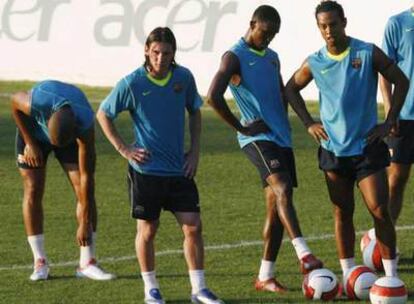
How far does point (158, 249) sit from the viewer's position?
12734mm

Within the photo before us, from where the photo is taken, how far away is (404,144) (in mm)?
12008

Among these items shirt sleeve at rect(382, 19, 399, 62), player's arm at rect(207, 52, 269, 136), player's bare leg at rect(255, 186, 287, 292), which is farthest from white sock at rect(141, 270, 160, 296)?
shirt sleeve at rect(382, 19, 399, 62)

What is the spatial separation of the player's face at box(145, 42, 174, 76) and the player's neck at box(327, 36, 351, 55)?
116cm

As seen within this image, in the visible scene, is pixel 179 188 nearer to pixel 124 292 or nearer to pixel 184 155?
pixel 184 155

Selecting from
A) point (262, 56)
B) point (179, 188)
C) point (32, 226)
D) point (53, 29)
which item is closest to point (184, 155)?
point (179, 188)

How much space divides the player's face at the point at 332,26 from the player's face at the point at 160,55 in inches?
42.6

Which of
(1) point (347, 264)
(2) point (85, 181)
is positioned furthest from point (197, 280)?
(2) point (85, 181)

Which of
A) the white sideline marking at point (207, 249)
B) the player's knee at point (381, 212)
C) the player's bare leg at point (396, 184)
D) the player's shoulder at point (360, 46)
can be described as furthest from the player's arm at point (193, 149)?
the player's bare leg at point (396, 184)

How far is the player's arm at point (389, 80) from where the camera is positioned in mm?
10406

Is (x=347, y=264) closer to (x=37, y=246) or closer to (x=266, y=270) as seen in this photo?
(x=266, y=270)

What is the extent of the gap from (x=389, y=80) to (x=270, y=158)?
106 cm

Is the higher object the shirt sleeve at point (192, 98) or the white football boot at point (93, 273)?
the shirt sleeve at point (192, 98)

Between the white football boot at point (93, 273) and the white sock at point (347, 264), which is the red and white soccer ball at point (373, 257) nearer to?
the white sock at point (347, 264)

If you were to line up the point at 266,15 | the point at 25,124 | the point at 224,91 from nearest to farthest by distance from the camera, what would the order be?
the point at 266,15 → the point at 224,91 → the point at 25,124
